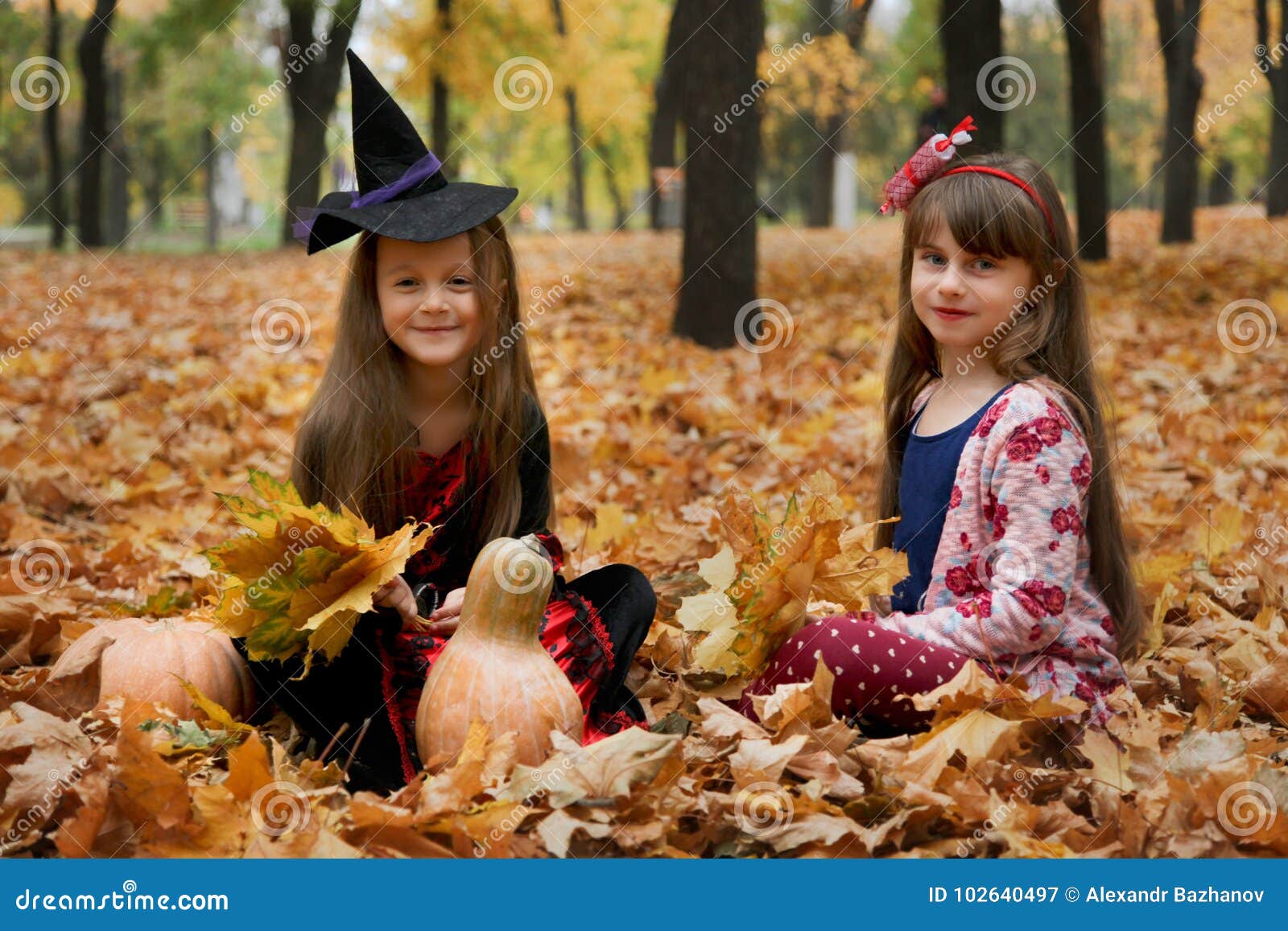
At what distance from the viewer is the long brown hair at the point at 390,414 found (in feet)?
8.98

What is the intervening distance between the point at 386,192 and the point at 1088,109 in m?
9.54

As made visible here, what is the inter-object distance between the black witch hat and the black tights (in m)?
0.85

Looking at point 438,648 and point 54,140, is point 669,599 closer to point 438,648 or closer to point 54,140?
point 438,648

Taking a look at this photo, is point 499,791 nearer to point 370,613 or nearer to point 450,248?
point 370,613

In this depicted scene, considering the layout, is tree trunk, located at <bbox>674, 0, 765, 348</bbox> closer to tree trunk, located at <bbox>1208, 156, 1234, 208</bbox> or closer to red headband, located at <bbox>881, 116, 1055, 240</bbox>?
red headband, located at <bbox>881, 116, 1055, 240</bbox>

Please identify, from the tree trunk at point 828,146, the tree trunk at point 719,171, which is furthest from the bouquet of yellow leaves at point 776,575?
the tree trunk at point 828,146

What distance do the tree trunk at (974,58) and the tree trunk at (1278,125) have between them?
4.73 metres

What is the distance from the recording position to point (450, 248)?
266 cm

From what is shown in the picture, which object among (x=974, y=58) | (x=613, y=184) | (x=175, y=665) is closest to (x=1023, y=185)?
(x=175, y=665)

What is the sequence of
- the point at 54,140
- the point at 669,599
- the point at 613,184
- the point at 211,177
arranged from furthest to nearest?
the point at 613,184 < the point at 211,177 < the point at 54,140 < the point at 669,599

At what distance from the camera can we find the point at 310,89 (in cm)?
1539

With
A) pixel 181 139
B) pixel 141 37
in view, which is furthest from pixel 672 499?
pixel 181 139

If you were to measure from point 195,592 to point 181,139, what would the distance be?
101ft

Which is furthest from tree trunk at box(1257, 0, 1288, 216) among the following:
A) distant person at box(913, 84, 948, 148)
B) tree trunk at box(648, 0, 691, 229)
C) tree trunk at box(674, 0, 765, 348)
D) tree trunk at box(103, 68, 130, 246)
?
tree trunk at box(103, 68, 130, 246)
